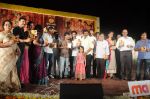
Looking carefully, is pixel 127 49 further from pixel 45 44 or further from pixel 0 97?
pixel 0 97

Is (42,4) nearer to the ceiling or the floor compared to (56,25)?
nearer to the ceiling

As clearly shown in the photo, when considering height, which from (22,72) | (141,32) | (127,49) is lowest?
(22,72)

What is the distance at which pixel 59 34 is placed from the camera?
5.46m

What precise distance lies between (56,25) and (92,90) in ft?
4.76

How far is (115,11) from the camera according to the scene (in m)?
5.77

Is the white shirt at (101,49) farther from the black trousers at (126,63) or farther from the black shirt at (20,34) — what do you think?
the black shirt at (20,34)

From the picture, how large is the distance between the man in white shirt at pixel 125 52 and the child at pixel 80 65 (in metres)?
0.77

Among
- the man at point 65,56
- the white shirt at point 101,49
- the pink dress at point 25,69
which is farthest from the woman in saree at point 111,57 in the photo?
the pink dress at point 25,69

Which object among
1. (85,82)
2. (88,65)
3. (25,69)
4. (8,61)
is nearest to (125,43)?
(88,65)

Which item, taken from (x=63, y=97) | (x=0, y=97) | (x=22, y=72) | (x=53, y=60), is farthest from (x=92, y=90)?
(x=0, y=97)

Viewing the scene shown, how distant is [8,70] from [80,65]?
4.59 feet

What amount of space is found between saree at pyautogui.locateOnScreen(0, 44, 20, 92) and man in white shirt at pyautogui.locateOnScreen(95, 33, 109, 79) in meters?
1.61

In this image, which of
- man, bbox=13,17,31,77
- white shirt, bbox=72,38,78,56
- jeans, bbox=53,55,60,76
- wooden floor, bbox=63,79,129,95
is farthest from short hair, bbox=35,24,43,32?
wooden floor, bbox=63,79,129,95

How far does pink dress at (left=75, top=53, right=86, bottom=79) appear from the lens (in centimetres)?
547
